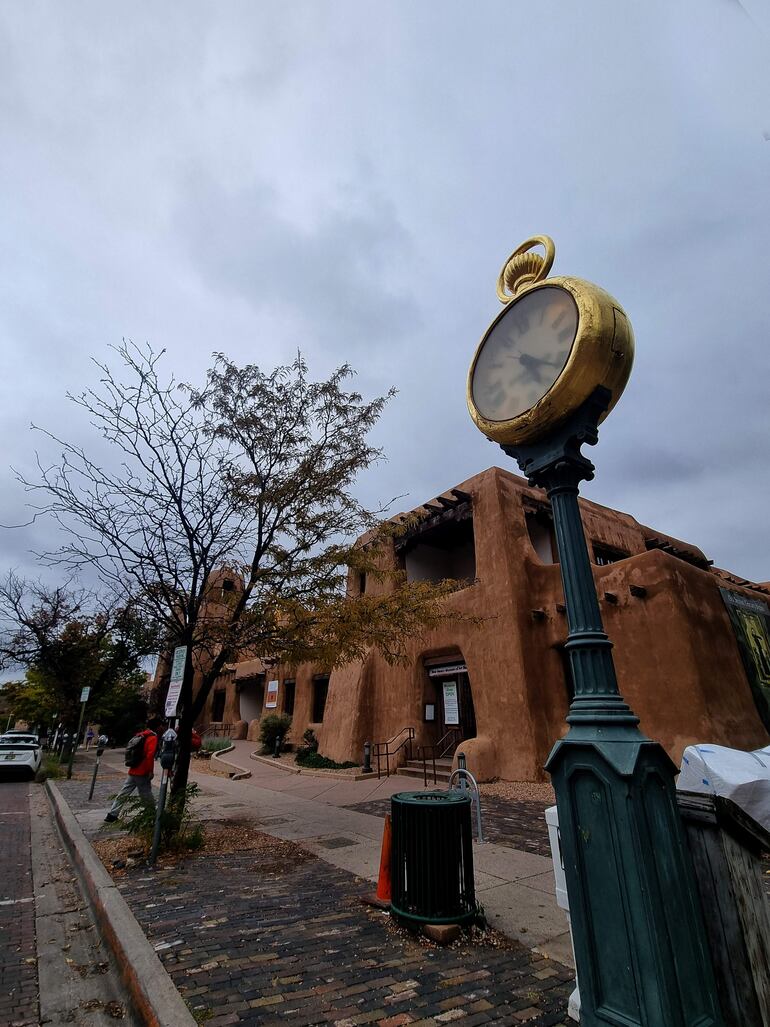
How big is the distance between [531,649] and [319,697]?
42.1ft

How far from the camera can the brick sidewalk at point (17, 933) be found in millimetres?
3440

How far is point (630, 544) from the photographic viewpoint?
64.0 feet

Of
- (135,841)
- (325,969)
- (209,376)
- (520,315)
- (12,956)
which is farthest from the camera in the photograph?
(209,376)

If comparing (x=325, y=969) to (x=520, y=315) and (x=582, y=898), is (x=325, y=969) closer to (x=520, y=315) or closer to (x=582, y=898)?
(x=582, y=898)

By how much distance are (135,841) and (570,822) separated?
23.8ft

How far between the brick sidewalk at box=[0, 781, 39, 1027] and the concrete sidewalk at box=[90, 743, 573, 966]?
1039 millimetres

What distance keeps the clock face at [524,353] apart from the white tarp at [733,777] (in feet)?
15.9

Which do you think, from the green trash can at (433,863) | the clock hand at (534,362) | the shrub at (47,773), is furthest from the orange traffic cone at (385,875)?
the shrub at (47,773)

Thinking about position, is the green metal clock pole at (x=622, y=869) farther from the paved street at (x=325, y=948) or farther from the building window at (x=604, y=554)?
the building window at (x=604, y=554)

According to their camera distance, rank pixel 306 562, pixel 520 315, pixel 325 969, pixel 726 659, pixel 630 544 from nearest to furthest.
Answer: pixel 520 315, pixel 325 969, pixel 306 562, pixel 726 659, pixel 630 544

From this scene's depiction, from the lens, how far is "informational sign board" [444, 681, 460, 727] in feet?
48.9

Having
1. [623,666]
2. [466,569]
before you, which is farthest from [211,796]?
[466,569]

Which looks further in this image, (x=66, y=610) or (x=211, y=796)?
(x=66, y=610)

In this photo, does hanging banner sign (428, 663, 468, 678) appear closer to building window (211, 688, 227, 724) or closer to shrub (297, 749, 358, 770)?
shrub (297, 749, 358, 770)
